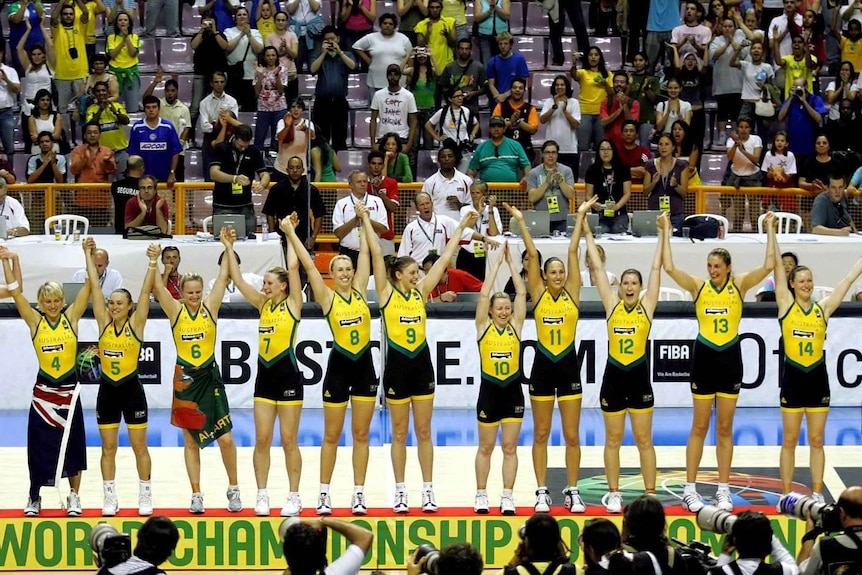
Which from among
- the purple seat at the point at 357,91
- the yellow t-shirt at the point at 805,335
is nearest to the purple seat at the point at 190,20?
the purple seat at the point at 357,91

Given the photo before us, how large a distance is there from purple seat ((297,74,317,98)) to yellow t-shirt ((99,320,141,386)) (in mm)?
10851

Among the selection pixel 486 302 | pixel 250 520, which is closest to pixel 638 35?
pixel 486 302

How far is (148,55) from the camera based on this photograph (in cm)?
2209

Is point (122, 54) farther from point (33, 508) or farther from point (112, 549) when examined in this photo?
point (112, 549)

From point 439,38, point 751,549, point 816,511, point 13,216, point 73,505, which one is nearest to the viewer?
point 751,549

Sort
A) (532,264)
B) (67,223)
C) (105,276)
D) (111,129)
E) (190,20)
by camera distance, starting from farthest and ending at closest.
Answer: (190,20) → (111,129) → (67,223) → (105,276) → (532,264)

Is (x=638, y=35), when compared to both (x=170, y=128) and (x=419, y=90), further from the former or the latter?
(x=170, y=128)

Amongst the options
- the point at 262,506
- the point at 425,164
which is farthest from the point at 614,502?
the point at 425,164

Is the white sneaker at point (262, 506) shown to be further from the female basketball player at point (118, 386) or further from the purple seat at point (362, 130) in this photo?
the purple seat at point (362, 130)

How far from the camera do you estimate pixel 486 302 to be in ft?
36.9

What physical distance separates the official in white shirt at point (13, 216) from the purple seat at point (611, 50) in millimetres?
9139

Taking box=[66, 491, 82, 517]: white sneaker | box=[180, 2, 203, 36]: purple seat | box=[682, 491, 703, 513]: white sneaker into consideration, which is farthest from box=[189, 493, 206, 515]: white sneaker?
box=[180, 2, 203, 36]: purple seat

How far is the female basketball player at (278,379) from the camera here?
11.2m

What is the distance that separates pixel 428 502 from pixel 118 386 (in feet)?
8.44
